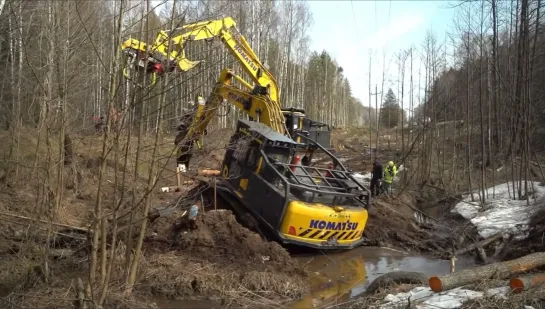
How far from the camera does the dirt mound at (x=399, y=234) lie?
1027cm

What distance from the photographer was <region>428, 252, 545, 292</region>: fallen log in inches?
215

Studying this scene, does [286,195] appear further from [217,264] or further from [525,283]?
[525,283]

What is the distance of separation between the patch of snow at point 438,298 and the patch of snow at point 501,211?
5105 mm

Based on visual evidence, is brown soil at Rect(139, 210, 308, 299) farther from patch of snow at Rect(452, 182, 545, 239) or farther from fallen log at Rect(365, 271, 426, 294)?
patch of snow at Rect(452, 182, 545, 239)

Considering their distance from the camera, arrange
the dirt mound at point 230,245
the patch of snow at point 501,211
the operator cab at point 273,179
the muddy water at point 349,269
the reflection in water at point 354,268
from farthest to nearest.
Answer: the patch of snow at point 501,211, the operator cab at point 273,179, the dirt mound at point 230,245, the reflection in water at point 354,268, the muddy water at point 349,269

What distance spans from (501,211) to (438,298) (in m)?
8.04

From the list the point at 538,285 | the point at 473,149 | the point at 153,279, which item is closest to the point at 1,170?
the point at 153,279

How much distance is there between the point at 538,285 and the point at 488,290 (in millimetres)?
536

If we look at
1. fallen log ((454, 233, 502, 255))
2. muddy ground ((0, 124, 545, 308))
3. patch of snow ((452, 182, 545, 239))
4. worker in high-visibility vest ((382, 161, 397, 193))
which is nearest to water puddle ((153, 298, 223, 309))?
muddy ground ((0, 124, 545, 308))

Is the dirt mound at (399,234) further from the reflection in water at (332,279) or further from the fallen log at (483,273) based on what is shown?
the fallen log at (483,273)

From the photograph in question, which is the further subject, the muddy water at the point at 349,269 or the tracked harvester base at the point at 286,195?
the tracked harvester base at the point at 286,195

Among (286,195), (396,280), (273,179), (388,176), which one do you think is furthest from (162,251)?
(388,176)

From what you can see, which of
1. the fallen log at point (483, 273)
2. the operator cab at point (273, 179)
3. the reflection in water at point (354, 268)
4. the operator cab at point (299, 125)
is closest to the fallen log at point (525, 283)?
the fallen log at point (483, 273)

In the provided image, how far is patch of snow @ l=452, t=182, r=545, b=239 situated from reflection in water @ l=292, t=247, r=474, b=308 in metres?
1.63
